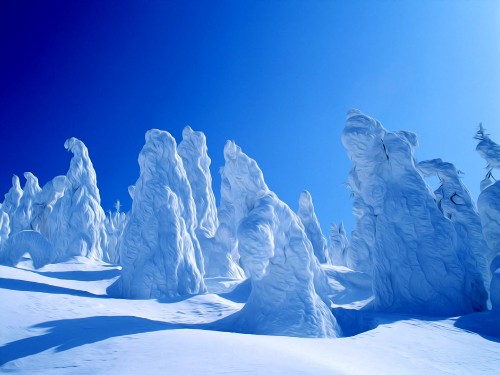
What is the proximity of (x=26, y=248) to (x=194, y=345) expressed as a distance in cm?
1903

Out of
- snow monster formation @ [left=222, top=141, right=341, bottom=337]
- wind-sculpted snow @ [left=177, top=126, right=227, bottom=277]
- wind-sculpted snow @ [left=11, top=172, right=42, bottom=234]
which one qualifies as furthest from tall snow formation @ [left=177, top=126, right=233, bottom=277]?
snow monster formation @ [left=222, top=141, right=341, bottom=337]

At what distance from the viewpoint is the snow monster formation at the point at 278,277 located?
10555 mm

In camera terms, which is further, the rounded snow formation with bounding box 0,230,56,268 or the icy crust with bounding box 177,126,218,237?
the icy crust with bounding box 177,126,218,237

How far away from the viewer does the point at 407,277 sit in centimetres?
1465

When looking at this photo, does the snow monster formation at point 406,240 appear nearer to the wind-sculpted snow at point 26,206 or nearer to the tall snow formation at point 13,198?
the wind-sculpted snow at point 26,206

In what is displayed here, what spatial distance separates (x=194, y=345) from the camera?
23.8 feet

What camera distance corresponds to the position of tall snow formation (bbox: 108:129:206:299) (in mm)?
16562

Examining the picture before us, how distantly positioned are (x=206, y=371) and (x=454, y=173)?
1976cm

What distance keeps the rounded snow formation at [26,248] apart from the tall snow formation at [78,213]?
4.43 m

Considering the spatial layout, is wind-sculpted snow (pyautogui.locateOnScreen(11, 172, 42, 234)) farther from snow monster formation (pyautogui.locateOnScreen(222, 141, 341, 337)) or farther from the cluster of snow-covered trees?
snow monster formation (pyautogui.locateOnScreen(222, 141, 341, 337))

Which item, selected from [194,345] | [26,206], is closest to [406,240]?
[194,345]

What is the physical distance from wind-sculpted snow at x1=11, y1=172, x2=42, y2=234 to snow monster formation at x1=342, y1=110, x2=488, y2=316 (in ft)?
124

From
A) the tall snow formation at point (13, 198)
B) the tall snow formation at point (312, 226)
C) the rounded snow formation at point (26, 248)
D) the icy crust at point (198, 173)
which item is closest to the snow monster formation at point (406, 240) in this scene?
the tall snow formation at point (312, 226)

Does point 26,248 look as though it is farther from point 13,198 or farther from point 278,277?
point 13,198
